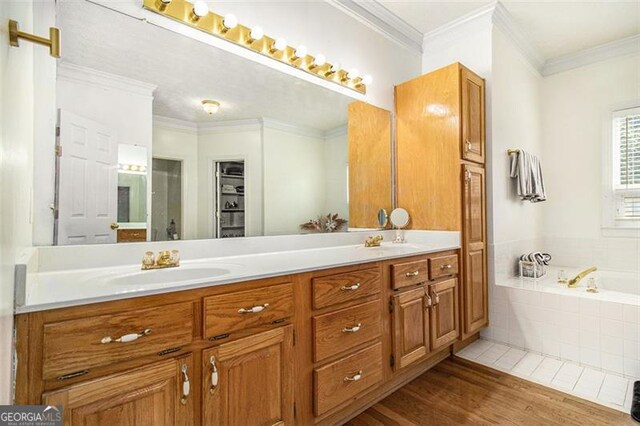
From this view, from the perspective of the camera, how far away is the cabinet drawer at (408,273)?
1.75m

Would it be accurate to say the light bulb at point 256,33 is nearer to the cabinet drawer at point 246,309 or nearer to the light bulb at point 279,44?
the light bulb at point 279,44

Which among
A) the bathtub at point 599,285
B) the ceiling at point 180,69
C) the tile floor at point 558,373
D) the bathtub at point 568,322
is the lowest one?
the tile floor at point 558,373

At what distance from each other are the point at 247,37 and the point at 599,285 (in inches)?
146

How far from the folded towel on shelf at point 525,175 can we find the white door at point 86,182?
120 inches

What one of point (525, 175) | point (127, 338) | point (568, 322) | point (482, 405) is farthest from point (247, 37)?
point (568, 322)

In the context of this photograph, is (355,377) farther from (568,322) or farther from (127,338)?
(568,322)

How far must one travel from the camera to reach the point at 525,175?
2.79 meters

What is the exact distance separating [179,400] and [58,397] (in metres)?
0.32

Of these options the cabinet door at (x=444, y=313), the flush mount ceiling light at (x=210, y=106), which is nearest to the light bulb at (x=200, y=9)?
the flush mount ceiling light at (x=210, y=106)

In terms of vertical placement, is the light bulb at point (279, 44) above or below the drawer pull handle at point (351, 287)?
above

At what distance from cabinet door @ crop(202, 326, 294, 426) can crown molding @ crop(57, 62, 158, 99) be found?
1.22m

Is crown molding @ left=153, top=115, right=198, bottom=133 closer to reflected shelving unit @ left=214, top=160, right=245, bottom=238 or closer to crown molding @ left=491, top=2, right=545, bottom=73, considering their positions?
reflected shelving unit @ left=214, top=160, right=245, bottom=238

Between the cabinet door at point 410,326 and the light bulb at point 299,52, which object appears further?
the light bulb at point 299,52

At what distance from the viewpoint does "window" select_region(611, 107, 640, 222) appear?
304 cm
